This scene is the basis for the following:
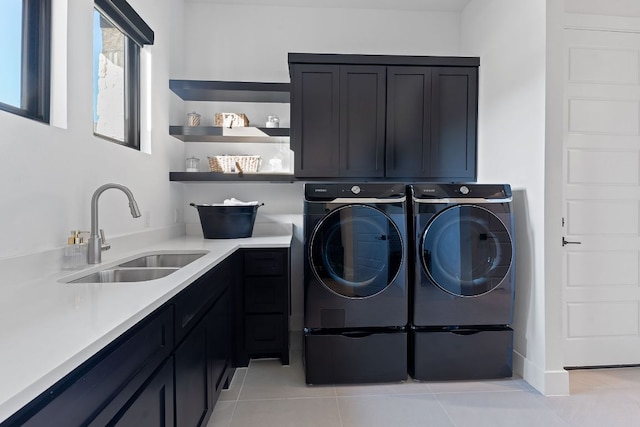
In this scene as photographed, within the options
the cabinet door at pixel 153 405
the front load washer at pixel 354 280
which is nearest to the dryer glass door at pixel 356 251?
the front load washer at pixel 354 280

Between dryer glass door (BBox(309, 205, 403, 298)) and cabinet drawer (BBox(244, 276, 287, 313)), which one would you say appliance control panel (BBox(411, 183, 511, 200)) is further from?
cabinet drawer (BBox(244, 276, 287, 313))

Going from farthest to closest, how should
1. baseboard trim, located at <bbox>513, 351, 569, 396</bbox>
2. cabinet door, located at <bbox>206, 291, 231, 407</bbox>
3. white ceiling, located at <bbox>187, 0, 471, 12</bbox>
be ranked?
white ceiling, located at <bbox>187, 0, 471, 12</bbox>
baseboard trim, located at <bbox>513, 351, 569, 396</bbox>
cabinet door, located at <bbox>206, 291, 231, 407</bbox>

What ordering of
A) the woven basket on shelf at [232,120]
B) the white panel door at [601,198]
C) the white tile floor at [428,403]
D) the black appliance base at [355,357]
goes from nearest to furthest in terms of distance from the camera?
the white tile floor at [428,403] → the black appliance base at [355,357] → the white panel door at [601,198] → the woven basket on shelf at [232,120]

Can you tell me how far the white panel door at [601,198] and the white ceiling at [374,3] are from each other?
3.71 ft

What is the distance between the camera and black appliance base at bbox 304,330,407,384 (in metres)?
2.16

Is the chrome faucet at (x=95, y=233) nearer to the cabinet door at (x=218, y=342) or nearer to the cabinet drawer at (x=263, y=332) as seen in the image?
the cabinet door at (x=218, y=342)

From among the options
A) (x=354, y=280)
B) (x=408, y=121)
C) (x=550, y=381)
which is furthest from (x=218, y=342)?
(x=408, y=121)

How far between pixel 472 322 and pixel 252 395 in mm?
1472

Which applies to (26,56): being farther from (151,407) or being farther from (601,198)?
(601,198)

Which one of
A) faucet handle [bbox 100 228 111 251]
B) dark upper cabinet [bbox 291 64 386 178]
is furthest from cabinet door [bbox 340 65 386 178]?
faucet handle [bbox 100 228 111 251]

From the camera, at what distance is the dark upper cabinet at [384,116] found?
103 inches

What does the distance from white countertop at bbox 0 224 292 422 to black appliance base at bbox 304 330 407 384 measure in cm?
104

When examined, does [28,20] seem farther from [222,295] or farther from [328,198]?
[328,198]

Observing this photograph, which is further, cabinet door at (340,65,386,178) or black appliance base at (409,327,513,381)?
cabinet door at (340,65,386,178)
